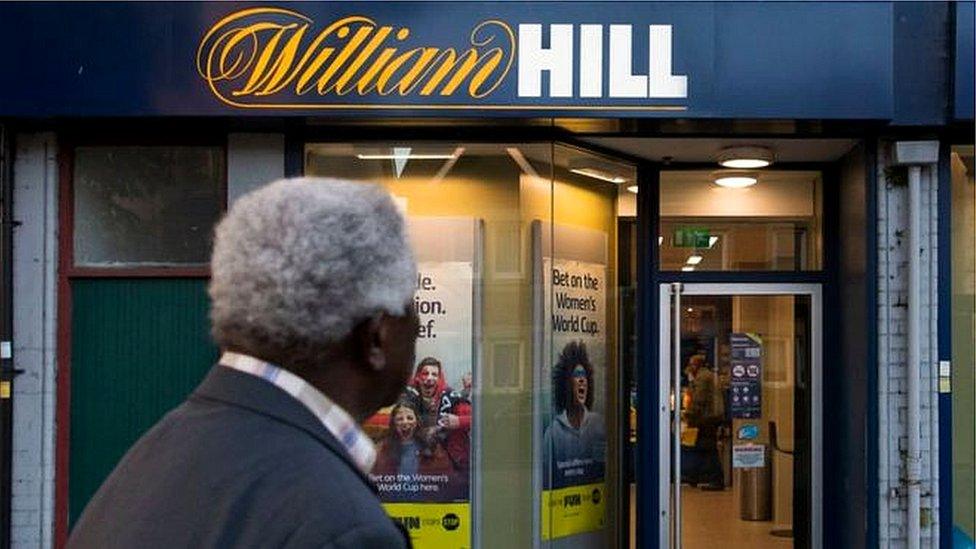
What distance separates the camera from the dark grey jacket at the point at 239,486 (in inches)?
53.9

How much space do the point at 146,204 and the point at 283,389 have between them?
530cm

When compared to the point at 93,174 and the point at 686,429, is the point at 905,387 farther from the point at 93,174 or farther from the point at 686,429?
Answer: the point at 93,174

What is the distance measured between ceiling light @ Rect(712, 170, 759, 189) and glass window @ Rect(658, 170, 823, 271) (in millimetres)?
14

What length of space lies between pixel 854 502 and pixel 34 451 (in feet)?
14.7

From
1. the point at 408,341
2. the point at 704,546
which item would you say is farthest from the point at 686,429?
the point at 408,341

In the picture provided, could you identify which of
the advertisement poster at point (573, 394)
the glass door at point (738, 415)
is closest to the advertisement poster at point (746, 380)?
the glass door at point (738, 415)

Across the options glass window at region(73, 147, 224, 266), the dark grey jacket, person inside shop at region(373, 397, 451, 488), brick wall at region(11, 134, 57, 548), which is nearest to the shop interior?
person inside shop at region(373, 397, 451, 488)

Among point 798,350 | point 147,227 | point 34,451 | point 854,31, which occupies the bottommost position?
point 34,451

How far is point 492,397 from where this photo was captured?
6.61 meters

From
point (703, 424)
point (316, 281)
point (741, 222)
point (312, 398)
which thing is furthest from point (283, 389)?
point (741, 222)

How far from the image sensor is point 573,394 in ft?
23.0

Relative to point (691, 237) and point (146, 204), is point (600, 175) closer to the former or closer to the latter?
point (691, 237)

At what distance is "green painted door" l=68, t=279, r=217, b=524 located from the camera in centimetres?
646

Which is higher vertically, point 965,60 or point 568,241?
point 965,60
